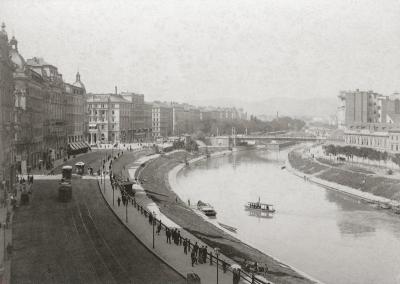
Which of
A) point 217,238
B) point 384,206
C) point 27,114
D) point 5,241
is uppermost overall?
point 27,114

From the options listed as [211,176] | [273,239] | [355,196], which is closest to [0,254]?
[273,239]

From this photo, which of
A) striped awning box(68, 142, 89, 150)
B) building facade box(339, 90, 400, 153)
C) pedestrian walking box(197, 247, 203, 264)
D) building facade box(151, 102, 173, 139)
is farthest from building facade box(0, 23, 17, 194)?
building facade box(151, 102, 173, 139)

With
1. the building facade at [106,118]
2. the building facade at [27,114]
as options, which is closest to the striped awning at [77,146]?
the building facade at [27,114]

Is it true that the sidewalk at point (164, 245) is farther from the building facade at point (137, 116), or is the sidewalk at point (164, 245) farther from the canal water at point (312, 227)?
the building facade at point (137, 116)

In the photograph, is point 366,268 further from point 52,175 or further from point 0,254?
point 52,175

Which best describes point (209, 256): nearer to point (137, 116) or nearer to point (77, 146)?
point (77, 146)

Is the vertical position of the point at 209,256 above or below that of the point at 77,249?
below

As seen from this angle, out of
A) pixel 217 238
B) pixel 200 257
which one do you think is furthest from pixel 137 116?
pixel 200 257

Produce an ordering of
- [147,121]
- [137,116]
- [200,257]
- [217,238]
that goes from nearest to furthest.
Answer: [200,257], [217,238], [137,116], [147,121]
